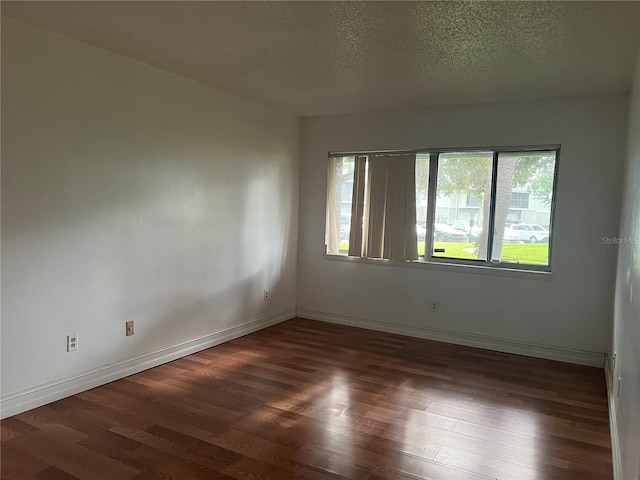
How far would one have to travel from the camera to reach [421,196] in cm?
491

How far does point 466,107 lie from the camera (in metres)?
4.56

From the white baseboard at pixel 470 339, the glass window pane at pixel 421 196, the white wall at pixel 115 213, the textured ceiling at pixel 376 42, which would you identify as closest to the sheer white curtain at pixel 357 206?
the glass window pane at pixel 421 196

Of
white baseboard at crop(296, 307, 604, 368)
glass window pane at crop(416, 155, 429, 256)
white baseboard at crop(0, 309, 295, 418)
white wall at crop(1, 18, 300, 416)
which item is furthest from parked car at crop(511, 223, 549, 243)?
white baseboard at crop(0, 309, 295, 418)

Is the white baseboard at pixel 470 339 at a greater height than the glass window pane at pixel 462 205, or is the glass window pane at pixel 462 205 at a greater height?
the glass window pane at pixel 462 205

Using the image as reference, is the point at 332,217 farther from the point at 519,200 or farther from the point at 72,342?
the point at 72,342

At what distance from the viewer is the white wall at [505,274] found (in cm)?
408

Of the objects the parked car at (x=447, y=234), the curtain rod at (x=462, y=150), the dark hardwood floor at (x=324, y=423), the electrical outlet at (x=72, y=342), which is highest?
the curtain rod at (x=462, y=150)

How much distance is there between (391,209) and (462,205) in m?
0.74

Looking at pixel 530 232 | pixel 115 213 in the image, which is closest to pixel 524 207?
pixel 530 232

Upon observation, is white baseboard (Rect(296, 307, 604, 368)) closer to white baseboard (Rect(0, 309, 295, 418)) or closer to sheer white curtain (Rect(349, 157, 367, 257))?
sheer white curtain (Rect(349, 157, 367, 257))

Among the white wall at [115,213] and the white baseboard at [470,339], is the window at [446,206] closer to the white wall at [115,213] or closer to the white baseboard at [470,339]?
the white baseboard at [470,339]

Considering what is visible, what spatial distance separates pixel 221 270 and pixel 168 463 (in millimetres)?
2247

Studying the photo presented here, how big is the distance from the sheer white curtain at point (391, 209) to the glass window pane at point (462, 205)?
0.27 meters

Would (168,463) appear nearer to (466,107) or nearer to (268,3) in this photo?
(268,3)
